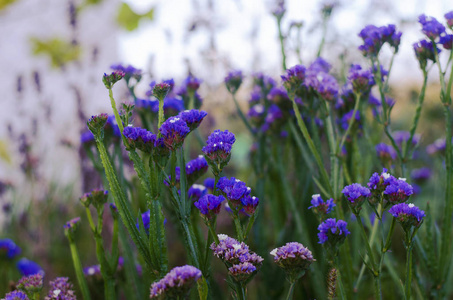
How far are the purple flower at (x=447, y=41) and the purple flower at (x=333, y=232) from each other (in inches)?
23.7

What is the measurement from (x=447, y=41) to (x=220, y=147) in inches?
27.2

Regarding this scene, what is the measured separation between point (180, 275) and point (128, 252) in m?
0.51

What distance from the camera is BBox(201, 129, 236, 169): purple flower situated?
831mm

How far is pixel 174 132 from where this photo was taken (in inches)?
31.7

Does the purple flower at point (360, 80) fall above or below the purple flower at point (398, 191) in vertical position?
above

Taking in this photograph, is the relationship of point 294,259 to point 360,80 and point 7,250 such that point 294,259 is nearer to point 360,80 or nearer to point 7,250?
point 360,80

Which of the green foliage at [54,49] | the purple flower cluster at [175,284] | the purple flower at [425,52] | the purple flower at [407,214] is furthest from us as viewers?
the green foliage at [54,49]

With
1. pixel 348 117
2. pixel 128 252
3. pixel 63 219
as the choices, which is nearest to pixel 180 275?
pixel 128 252

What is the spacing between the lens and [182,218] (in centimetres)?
84

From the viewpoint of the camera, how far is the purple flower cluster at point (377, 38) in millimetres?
1160

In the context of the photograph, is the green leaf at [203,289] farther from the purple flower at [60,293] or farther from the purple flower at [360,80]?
the purple flower at [360,80]

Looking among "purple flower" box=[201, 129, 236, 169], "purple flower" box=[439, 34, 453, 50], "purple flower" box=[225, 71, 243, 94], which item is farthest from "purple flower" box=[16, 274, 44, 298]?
"purple flower" box=[439, 34, 453, 50]

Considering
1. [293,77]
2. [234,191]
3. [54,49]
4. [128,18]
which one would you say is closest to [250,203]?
[234,191]

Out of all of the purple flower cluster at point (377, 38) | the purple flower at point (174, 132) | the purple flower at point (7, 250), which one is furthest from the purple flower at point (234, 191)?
the purple flower at point (7, 250)
